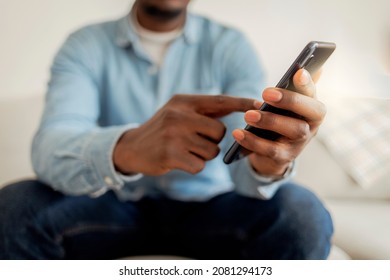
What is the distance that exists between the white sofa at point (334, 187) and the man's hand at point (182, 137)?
0.24 m

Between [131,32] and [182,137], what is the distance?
10.6 inches

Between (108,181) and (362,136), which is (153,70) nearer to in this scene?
(108,181)

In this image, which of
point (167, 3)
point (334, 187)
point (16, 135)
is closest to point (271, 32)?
point (167, 3)

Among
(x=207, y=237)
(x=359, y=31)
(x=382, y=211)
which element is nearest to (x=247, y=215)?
(x=207, y=237)

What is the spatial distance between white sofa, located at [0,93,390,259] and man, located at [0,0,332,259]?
8cm

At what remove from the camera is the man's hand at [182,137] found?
1.88 ft

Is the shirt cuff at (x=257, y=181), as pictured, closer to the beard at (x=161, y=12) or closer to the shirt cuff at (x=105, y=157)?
the shirt cuff at (x=105, y=157)

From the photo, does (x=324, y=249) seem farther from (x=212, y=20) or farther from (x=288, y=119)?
(x=212, y=20)

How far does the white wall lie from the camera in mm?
670

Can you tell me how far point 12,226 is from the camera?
60cm

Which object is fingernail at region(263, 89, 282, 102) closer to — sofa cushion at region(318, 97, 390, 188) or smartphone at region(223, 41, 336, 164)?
smartphone at region(223, 41, 336, 164)

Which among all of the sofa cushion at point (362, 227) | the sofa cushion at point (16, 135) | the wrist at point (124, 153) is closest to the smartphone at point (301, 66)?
the wrist at point (124, 153)

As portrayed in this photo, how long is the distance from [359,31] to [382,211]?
27 centimetres
